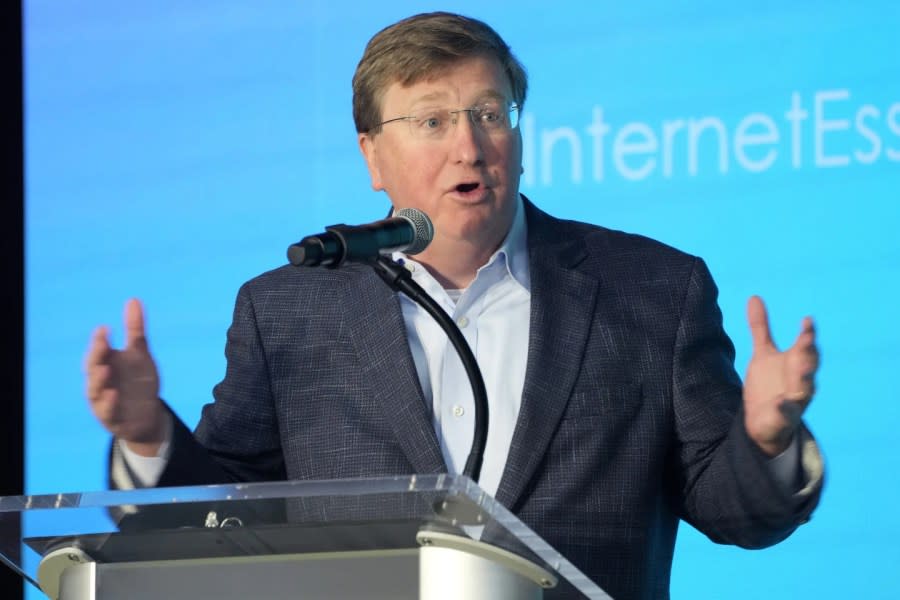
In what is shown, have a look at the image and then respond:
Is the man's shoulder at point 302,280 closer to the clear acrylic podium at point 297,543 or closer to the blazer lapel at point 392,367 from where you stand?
the blazer lapel at point 392,367

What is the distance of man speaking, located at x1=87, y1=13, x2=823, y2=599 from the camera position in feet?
7.04

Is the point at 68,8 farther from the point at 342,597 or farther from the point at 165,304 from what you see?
the point at 342,597

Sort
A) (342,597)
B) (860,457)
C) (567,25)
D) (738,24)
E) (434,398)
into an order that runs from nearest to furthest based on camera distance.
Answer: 1. (342,597)
2. (434,398)
3. (860,457)
4. (738,24)
5. (567,25)

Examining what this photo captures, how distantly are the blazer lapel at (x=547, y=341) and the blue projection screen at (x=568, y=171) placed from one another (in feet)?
2.32

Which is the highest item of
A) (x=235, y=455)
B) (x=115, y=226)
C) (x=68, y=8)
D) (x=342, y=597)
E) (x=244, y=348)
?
(x=68, y=8)

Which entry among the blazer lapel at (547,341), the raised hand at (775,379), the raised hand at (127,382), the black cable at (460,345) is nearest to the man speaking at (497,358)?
the blazer lapel at (547,341)

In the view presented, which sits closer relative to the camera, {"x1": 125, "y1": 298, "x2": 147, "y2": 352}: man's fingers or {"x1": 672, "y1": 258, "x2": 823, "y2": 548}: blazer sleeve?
{"x1": 125, "y1": 298, "x2": 147, "y2": 352}: man's fingers

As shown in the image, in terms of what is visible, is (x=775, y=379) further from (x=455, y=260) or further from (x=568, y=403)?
(x=455, y=260)

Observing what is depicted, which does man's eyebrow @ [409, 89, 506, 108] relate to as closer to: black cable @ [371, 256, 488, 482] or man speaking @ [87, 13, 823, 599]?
man speaking @ [87, 13, 823, 599]

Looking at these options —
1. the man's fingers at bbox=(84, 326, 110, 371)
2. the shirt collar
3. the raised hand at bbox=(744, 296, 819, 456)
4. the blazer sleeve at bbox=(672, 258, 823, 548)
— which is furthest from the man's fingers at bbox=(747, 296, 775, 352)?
the man's fingers at bbox=(84, 326, 110, 371)

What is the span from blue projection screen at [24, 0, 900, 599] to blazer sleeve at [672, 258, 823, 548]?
2.09 feet

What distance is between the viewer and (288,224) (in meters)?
3.46

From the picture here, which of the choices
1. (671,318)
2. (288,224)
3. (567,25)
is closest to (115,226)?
(288,224)

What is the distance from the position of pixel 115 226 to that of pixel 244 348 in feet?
4.64
